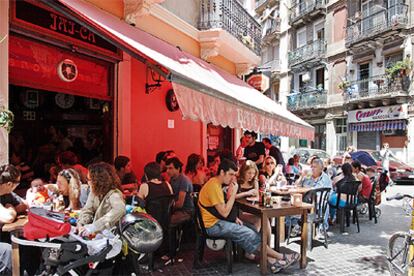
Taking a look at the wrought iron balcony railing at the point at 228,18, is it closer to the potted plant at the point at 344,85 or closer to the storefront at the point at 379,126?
the storefront at the point at 379,126

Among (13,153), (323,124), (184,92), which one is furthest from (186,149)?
(323,124)

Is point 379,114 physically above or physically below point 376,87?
below

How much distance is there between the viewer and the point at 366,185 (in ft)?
26.1

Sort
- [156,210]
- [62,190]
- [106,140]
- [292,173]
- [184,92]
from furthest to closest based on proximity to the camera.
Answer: [292,173] < [106,140] < [156,210] < [62,190] < [184,92]

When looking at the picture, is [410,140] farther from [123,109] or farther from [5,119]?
[5,119]

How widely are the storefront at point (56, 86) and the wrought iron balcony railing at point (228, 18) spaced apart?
3541 mm

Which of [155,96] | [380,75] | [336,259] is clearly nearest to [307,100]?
[380,75]

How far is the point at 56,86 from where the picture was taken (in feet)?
17.6

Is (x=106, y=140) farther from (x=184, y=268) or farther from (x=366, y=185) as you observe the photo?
(x=366, y=185)

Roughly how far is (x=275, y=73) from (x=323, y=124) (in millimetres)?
8226

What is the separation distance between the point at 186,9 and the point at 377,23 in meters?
17.6

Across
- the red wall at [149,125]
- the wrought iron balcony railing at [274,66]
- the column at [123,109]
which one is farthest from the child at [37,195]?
the wrought iron balcony railing at [274,66]

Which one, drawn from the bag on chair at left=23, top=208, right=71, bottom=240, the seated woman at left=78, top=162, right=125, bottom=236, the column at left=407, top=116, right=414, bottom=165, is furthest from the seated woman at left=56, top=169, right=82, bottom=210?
the column at left=407, top=116, right=414, bottom=165

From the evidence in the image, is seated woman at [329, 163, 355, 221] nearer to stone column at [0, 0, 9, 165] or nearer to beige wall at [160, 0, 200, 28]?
beige wall at [160, 0, 200, 28]
